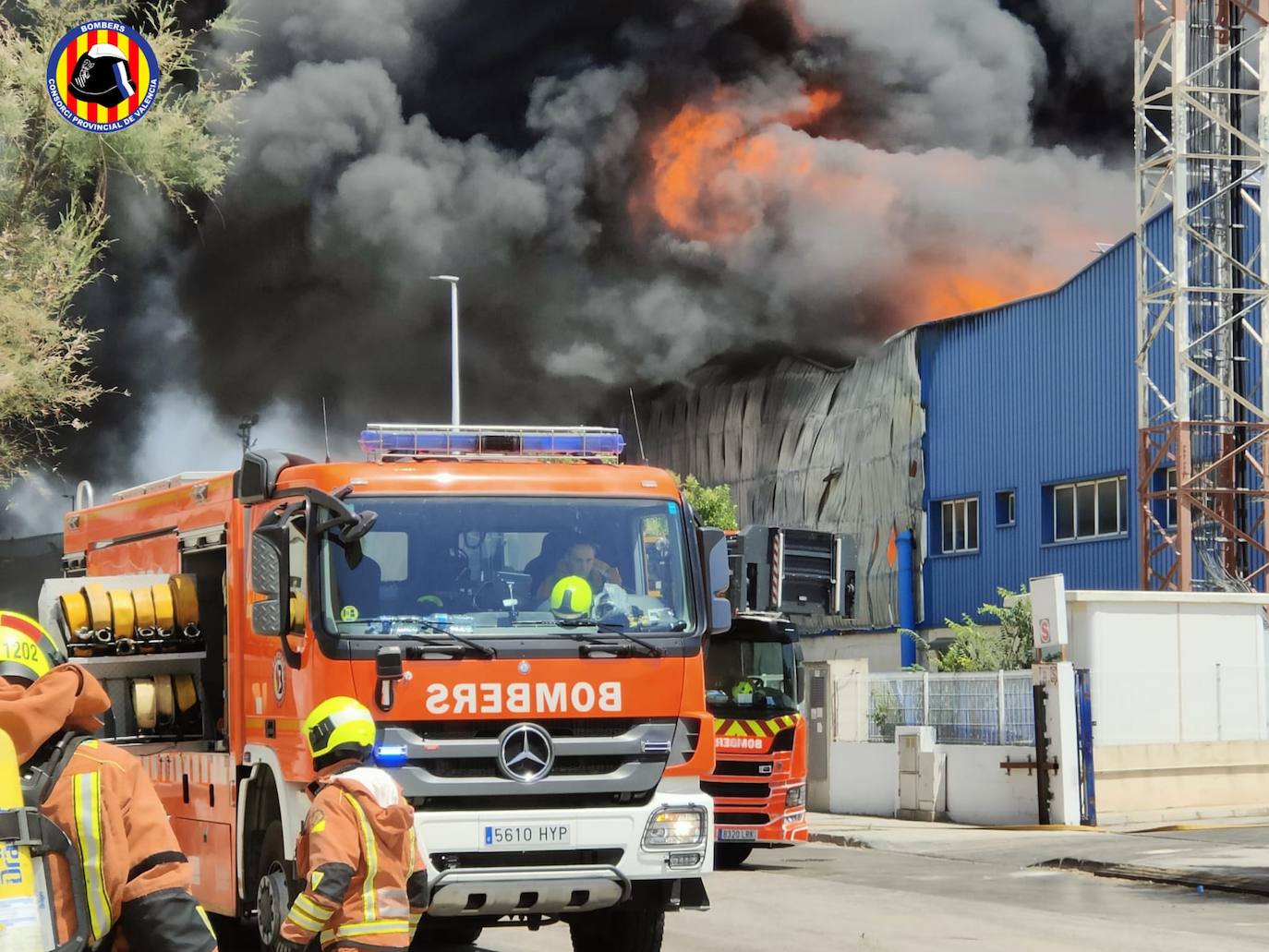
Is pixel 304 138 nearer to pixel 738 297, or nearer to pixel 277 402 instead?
pixel 277 402

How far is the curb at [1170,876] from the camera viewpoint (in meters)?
16.3

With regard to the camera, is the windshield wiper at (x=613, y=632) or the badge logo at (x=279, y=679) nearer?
the windshield wiper at (x=613, y=632)

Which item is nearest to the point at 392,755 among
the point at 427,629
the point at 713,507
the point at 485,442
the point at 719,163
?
the point at 427,629

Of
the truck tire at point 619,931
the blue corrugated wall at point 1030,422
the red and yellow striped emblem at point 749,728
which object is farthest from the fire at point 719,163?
the truck tire at point 619,931

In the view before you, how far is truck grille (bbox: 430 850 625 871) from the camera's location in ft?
32.6

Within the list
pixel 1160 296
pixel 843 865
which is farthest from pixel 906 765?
pixel 1160 296

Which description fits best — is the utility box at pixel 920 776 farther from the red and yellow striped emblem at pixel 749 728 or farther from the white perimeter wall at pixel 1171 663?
the red and yellow striped emblem at pixel 749 728

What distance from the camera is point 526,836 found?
1005 centimetres

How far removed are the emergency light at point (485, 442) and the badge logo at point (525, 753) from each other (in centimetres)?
193

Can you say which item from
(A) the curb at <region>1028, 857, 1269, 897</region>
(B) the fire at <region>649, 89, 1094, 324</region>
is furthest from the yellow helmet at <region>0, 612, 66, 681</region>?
(B) the fire at <region>649, 89, 1094, 324</region>

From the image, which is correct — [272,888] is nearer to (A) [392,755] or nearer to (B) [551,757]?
(A) [392,755]

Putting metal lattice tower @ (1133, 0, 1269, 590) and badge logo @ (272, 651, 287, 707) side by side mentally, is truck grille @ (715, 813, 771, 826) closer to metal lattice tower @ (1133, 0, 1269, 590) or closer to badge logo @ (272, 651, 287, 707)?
→ badge logo @ (272, 651, 287, 707)

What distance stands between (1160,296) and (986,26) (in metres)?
23.6

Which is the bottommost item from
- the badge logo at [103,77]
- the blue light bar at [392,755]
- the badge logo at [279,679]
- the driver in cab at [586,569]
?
the blue light bar at [392,755]
